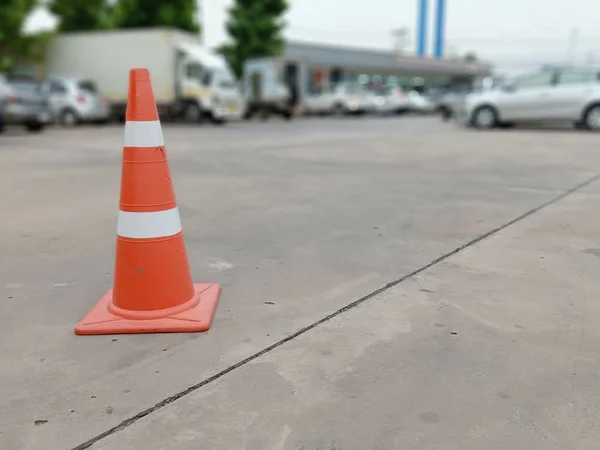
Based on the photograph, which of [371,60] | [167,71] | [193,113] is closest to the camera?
[167,71]

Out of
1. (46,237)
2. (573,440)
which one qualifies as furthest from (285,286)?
(46,237)

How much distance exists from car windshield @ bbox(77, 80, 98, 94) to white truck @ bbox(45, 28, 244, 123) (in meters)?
0.93

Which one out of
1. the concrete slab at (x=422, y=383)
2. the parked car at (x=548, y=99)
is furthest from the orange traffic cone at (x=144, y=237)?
the parked car at (x=548, y=99)

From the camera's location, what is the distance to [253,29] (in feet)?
95.8

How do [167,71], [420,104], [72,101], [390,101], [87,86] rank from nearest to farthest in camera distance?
[72,101] < [87,86] < [167,71] < [390,101] < [420,104]

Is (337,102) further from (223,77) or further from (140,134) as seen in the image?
(140,134)

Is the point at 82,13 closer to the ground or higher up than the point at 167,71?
higher up

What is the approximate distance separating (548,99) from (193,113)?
1213 centimetres

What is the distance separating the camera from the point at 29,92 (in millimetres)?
15062

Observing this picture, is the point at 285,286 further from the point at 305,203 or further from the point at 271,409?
the point at 305,203

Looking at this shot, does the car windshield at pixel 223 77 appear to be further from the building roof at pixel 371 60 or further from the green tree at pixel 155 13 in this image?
the building roof at pixel 371 60

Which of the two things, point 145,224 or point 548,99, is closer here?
point 145,224

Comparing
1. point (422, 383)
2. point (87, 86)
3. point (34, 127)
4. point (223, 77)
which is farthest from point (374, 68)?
point (422, 383)

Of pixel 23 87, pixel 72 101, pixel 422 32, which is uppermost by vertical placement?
pixel 422 32
